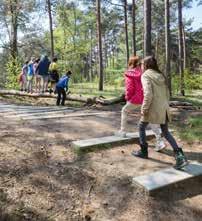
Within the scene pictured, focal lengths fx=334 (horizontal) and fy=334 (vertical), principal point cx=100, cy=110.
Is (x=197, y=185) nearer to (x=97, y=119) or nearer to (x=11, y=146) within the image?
(x=11, y=146)

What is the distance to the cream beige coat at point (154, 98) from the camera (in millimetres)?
5102

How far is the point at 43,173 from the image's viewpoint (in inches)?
188

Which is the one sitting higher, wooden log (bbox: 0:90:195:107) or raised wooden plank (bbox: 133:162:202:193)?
wooden log (bbox: 0:90:195:107)

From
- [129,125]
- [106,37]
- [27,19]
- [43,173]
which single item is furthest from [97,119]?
[106,37]

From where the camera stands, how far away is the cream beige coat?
5102 mm

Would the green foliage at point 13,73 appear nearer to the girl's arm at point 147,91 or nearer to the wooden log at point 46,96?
the wooden log at point 46,96

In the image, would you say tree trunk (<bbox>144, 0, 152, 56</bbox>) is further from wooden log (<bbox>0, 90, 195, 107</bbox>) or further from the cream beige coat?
the cream beige coat

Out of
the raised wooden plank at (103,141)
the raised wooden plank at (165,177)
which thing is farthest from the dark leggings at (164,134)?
the raised wooden plank at (103,141)

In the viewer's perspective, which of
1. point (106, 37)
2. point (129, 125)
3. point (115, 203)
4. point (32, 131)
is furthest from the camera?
point (106, 37)

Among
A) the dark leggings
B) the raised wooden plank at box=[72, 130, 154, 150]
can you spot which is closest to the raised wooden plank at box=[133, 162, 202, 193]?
the dark leggings

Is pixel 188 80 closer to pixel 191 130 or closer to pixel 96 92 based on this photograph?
pixel 96 92

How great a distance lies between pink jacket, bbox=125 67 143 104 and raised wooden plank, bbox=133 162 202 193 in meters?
1.57

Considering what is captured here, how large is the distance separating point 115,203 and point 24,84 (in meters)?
14.2

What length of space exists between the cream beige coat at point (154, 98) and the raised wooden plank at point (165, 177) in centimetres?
80
